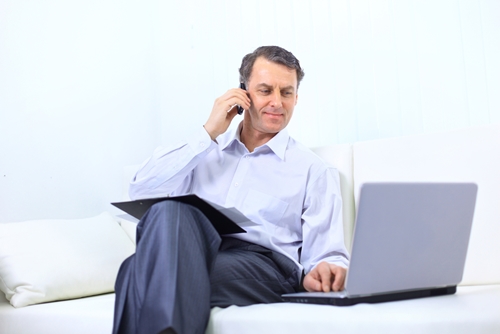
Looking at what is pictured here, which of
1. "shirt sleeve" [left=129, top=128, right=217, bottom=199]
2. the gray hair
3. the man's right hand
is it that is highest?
the gray hair

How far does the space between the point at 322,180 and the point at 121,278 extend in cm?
83

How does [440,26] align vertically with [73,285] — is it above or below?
above

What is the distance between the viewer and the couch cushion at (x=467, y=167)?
5.66 ft

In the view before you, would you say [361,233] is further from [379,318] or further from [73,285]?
[73,285]

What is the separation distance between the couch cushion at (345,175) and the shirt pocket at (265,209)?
32cm

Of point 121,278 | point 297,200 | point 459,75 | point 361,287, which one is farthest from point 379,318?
point 459,75

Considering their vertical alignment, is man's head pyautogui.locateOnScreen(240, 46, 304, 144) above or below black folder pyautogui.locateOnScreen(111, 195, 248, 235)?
above

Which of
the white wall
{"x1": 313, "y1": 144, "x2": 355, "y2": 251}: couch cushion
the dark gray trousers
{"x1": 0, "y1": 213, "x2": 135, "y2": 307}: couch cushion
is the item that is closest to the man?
the dark gray trousers

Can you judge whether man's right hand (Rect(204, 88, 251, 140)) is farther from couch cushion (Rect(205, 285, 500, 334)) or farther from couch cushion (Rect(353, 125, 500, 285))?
couch cushion (Rect(205, 285, 500, 334))

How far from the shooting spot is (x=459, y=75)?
2152mm

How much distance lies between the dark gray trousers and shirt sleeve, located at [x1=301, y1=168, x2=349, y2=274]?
0.36m

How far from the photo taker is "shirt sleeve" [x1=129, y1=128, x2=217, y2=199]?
190 centimetres

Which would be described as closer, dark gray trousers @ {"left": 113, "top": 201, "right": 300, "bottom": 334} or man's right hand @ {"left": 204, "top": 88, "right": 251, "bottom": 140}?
dark gray trousers @ {"left": 113, "top": 201, "right": 300, "bottom": 334}

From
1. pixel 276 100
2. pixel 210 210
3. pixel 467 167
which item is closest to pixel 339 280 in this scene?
pixel 210 210
